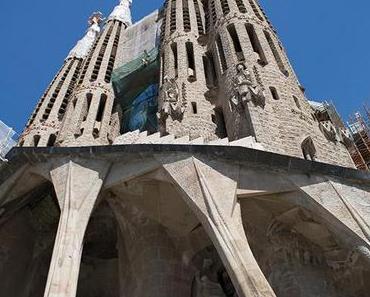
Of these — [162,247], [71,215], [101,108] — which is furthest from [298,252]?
[101,108]

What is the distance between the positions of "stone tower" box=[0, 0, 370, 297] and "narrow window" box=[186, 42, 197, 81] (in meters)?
2.13

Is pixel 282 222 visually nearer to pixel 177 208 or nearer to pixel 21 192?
pixel 177 208

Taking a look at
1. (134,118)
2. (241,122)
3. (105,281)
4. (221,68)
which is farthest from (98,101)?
(105,281)

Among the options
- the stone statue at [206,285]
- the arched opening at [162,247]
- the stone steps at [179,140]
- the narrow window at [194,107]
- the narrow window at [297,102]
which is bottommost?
the stone statue at [206,285]

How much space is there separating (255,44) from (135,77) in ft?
23.6

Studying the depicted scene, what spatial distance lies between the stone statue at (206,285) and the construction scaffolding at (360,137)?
43.2 feet

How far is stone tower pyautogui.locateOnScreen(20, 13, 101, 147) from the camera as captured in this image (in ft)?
65.3

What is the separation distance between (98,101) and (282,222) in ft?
42.4

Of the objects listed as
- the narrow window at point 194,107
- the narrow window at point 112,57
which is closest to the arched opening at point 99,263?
the narrow window at point 194,107

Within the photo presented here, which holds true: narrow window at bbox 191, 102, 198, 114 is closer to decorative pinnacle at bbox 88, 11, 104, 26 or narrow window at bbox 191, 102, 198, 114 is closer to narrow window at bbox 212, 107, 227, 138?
narrow window at bbox 212, 107, 227, 138

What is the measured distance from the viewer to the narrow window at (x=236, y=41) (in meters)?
15.9

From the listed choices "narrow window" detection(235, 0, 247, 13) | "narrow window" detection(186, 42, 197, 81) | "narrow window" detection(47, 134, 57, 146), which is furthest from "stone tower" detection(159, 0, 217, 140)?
"narrow window" detection(47, 134, 57, 146)

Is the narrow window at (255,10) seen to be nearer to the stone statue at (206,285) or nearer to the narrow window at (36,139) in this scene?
the narrow window at (36,139)

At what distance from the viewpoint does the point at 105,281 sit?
11445 millimetres
